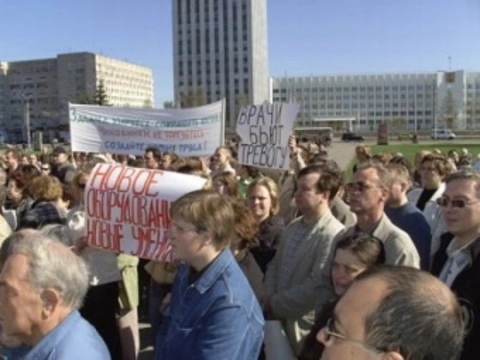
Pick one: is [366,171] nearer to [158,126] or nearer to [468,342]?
[468,342]

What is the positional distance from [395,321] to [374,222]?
2.64m

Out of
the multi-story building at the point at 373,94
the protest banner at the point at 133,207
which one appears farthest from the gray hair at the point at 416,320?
the multi-story building at the point at 373,94

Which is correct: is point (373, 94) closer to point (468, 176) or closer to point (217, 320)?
point (468, 176)

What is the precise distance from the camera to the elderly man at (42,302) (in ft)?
8.04

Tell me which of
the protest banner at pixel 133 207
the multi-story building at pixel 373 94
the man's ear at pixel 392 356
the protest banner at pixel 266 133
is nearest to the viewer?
the man's ear at pixel 392 356

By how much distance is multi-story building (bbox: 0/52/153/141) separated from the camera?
463ft

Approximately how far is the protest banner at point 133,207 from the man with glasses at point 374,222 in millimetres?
1015

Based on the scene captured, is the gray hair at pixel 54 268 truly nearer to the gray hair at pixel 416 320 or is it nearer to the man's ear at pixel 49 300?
the man's ear at pixel 49 300

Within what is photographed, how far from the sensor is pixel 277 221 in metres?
5.37

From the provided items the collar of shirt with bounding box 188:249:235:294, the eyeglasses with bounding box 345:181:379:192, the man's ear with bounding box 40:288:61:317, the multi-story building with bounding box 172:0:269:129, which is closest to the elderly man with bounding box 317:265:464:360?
the man's ear with bounding box 40:288:61:317

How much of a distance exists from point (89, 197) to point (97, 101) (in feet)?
302

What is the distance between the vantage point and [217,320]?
291 cm

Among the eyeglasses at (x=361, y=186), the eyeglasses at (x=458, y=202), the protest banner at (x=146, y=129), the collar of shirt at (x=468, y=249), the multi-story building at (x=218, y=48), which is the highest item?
the multi-story building at (x=218, y=48)

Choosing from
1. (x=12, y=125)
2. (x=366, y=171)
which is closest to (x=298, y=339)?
(x=366, y=171)
